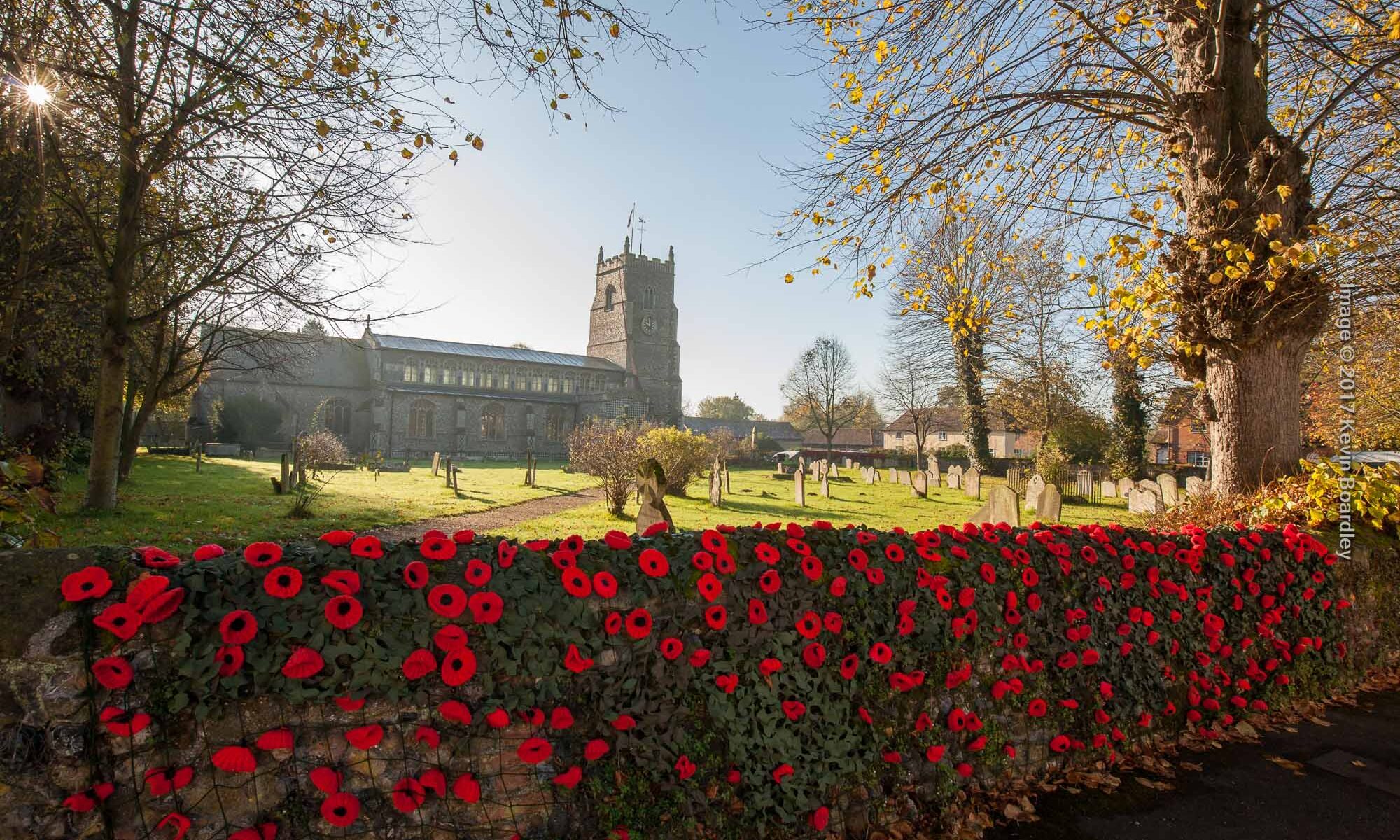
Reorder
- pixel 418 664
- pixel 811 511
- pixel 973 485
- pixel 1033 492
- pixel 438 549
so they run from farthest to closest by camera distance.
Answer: pixel 973 485 → pixel 1033 492 → pixel 811 511 → pixel 438 549 → pixel 418 664

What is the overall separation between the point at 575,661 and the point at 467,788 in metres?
0.59

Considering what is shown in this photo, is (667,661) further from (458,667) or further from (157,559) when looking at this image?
(157,559)

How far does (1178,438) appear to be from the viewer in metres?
51.0

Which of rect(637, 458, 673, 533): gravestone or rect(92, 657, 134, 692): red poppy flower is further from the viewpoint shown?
rect(637, 458, 673, 533): gravestone

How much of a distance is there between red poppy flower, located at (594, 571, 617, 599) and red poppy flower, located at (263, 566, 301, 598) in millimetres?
1120

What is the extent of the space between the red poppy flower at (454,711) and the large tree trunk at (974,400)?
27.1m

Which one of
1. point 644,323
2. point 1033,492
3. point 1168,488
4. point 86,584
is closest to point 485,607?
point 86,584

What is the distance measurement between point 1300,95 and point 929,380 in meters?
22.9

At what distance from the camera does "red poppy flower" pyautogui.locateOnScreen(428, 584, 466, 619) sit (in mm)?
2521

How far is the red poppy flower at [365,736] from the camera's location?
2.31 m

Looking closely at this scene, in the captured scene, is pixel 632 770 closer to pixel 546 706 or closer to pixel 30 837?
pixel 546 706

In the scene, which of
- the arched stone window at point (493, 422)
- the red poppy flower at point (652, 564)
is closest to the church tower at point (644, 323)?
the arched stone window at point (493, 422)

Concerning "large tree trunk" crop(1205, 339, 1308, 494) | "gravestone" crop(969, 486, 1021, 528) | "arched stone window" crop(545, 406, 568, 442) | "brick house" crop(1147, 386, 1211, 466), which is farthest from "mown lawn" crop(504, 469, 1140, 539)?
"arched stone window" crop(545, 406, 568, 442)

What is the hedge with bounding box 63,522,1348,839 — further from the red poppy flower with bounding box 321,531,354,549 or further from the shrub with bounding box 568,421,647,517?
the shrub with bounding box 568,421,647,517
